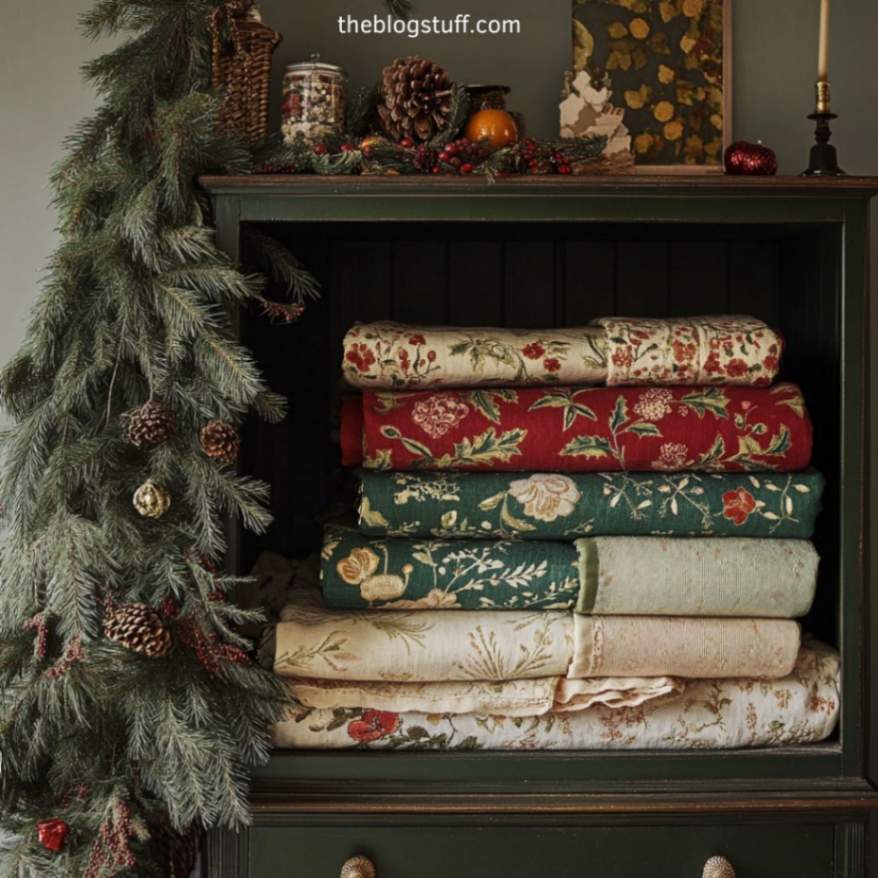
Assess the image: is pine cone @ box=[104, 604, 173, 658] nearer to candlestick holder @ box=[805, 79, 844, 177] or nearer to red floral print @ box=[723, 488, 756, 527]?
red floral print @ box=[723, 488, 756, 527]

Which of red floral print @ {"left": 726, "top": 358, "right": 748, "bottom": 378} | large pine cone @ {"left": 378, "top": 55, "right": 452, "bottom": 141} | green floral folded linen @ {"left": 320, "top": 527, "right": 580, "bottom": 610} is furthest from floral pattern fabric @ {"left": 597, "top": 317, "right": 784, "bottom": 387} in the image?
large pine cone @ {"left": 378, "top": 55, "right": 452, "bottom": 141}

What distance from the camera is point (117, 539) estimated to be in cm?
132

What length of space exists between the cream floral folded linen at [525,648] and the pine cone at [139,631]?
16cm

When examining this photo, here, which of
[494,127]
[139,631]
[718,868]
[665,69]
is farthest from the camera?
[665,69]

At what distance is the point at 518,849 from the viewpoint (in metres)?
1.38

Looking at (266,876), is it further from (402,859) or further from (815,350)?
(815,350)

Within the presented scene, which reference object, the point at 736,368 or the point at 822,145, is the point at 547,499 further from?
the point at 822,145

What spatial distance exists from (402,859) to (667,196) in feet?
2.88

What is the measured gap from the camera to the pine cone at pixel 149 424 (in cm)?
129

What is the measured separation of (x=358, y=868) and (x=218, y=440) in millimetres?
550

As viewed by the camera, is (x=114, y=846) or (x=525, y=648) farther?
(x=525, y=648)

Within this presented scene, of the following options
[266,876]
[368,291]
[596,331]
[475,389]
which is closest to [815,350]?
[596,331]

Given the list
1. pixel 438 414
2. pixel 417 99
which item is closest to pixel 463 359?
pixel 438 414

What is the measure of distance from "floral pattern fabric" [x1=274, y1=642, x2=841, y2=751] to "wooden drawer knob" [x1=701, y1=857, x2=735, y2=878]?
0.14 m
